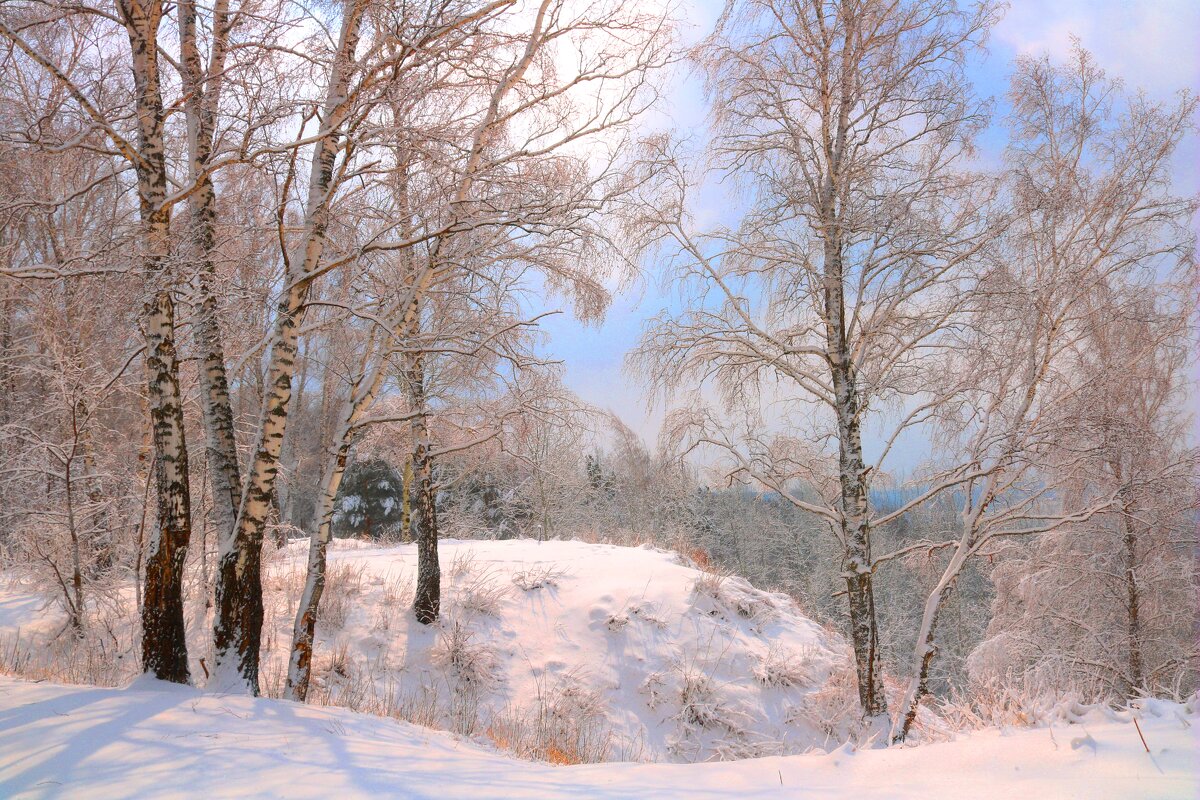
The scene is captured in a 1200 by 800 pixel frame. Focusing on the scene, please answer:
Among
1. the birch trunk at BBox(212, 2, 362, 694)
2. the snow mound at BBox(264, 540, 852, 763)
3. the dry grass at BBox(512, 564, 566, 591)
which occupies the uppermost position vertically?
the birch trunk at BBox(212, 2, 362, 694)

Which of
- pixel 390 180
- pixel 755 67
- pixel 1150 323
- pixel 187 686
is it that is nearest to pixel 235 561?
pixel 187 686

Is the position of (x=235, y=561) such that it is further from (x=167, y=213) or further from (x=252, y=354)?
(x=167, y=213)

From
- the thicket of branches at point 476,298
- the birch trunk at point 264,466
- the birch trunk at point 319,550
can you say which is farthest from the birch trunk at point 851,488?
the birch trunk at point 319,550

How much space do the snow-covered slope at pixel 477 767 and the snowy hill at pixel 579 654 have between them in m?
2.32

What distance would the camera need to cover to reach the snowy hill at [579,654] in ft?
24.6

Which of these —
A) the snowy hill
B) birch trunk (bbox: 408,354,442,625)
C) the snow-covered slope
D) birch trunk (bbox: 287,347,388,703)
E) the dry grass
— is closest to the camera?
the snow-covered slope

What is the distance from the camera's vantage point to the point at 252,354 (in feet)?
20.8

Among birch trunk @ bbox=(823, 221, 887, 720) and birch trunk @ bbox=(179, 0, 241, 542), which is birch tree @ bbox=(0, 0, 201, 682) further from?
birch trunk @ bbox=(823, 221, 887, 720)

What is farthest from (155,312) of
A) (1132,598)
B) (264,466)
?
(1132,598)

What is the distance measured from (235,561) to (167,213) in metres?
2.97

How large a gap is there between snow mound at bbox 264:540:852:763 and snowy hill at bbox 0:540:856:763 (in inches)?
0.9

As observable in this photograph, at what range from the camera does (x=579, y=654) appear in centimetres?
895

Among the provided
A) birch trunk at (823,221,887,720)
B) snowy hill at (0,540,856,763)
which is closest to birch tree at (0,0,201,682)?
snowy hill at (0,540,856,763)

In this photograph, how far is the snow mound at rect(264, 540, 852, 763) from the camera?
751cm
